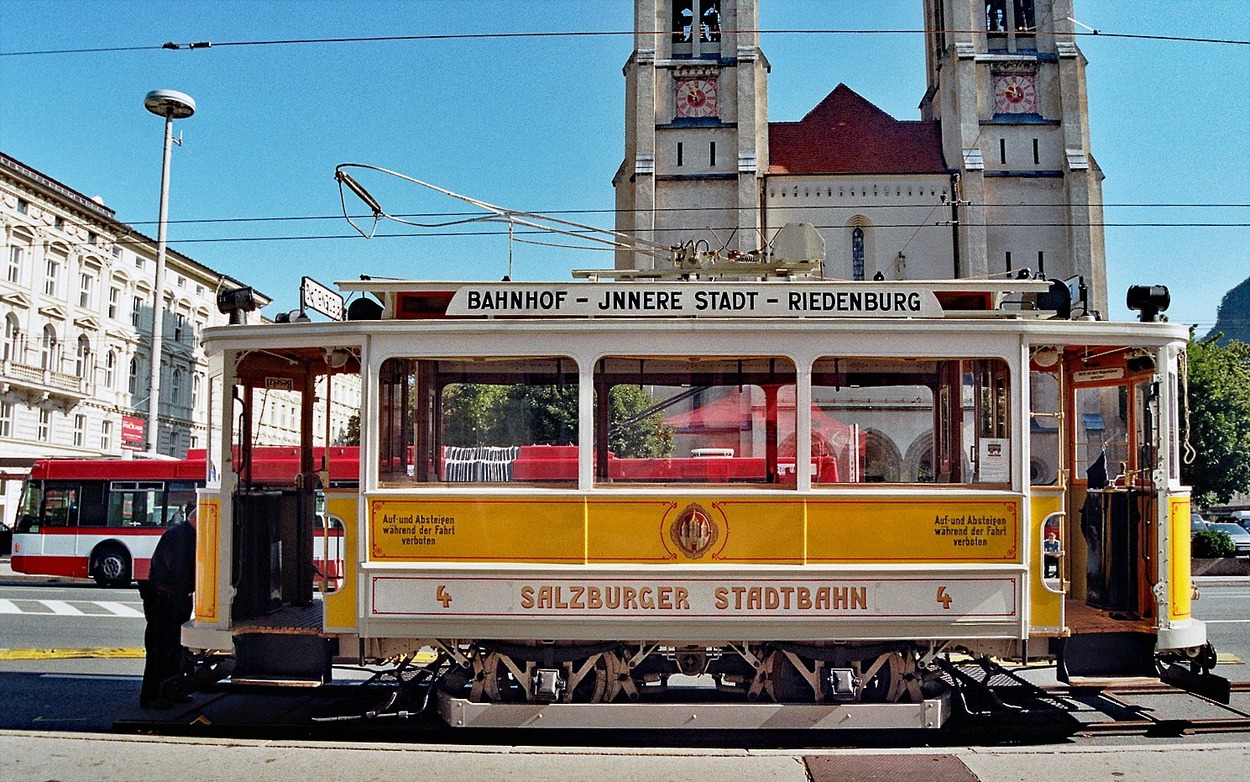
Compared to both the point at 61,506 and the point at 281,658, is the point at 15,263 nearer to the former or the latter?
the point at 61,506

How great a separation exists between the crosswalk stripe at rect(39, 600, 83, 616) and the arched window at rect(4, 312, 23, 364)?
26243mm

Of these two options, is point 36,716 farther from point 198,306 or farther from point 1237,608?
point 198,306

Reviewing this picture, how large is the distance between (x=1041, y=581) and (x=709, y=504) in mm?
2370

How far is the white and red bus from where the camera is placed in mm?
20156

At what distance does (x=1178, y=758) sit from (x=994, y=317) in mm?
3050

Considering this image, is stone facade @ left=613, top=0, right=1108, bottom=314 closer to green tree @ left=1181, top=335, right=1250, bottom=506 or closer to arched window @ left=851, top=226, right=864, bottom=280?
arched window @ left=851, top=226, right=864, bottom=280

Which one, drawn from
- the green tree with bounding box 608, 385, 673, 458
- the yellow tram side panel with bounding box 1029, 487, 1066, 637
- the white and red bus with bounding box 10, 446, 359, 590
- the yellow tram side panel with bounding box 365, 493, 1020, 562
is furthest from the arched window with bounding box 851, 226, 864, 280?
the yellow tram side panel with bounding box 365, 493, 1020, 562

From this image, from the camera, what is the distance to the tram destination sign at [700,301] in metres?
6.71

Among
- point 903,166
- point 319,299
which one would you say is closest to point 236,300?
point 319,299

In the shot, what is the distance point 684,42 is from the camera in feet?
136

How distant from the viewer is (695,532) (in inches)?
254

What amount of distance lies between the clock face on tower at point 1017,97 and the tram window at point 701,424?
3879 cm

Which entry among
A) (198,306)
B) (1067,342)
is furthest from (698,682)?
(198,306)

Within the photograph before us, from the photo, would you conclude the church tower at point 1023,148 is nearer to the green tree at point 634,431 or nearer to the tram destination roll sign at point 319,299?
the green tree at point 634,431
